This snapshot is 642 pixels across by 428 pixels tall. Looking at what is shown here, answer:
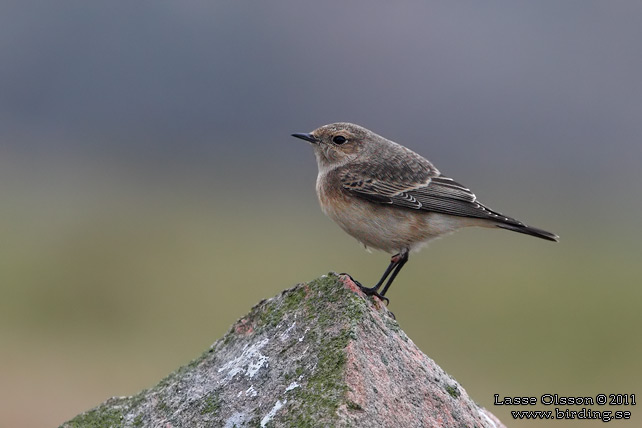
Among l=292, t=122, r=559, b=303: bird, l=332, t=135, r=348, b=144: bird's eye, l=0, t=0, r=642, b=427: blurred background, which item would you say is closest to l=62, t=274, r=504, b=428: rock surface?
l=292, t=122, r=559, b=303: bird

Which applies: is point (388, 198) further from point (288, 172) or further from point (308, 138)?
point (288, 172)

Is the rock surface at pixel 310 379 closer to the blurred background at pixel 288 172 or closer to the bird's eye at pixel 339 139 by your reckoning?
the bird's eye at pixel 339 139

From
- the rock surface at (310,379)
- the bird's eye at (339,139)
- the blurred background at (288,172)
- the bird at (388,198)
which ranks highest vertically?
the blurred background at (288,172)

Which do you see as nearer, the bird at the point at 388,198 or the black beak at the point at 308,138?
the bird at the point at 388,198

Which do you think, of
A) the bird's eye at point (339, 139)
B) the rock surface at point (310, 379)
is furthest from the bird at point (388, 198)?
the rock surface at point (310, 379)

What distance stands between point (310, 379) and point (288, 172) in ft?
243

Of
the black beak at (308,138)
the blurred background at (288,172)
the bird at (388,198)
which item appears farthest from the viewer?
the blurred background at (288,172)

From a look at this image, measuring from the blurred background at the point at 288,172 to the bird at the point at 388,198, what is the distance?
6687 millimetres

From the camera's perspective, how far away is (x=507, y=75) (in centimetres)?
11894

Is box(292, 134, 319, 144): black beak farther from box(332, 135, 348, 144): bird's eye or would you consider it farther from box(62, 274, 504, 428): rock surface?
box(62, 274, 504, 428): rock surface

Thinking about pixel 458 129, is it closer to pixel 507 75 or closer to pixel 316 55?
pixel 507 75

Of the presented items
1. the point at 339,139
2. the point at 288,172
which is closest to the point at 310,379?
the point at 339,139

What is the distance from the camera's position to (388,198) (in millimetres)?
8562

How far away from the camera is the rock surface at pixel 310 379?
5.62 m
